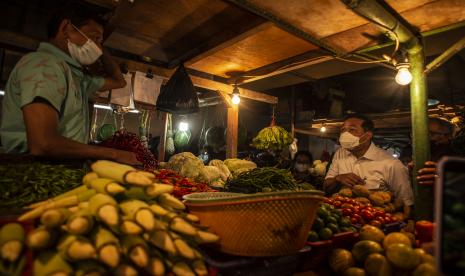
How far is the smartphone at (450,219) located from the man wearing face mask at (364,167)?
398 centimetres

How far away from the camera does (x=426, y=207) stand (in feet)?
12.1

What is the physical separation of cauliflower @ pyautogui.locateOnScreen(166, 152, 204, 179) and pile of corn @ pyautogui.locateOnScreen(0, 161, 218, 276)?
345cm

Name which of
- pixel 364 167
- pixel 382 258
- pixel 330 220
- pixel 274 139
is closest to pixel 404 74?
pixel 364 167

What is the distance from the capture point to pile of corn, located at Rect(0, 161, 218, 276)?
1128mm

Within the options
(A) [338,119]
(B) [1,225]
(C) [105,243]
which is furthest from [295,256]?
(A) [338,119]

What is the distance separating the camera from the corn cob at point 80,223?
1.14 metres

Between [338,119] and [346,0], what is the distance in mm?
8524

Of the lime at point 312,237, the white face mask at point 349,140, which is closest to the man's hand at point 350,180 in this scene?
the white face mask at point 349,140

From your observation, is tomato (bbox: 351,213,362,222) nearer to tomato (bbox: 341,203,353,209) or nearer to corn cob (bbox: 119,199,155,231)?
tomato (bbox: 341,203,353,209)

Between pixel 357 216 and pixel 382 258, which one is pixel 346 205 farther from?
pixel 382 258

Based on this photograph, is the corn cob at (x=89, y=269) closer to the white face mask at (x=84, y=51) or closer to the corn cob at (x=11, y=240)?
the corn cob at (x=11, y=240)

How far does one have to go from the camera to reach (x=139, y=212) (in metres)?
1.29

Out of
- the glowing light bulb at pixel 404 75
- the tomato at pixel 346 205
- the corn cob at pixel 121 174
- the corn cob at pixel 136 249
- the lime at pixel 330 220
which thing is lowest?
the tomato at pixel 346 205

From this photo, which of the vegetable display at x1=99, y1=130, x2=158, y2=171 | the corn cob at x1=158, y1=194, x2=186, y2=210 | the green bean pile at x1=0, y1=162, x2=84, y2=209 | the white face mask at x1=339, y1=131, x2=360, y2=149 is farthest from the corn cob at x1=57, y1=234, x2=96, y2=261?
the white face mask at x1=339, y1=131, x2=360, y2=149
